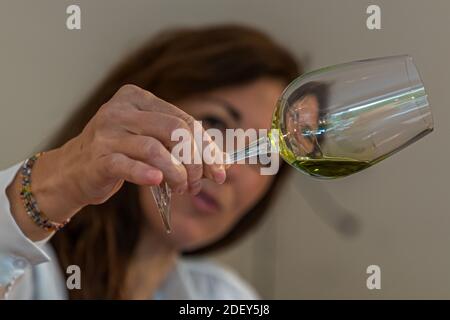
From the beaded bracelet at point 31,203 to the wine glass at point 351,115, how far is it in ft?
0.29

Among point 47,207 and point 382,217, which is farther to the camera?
point 382,217

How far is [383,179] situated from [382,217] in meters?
0.07

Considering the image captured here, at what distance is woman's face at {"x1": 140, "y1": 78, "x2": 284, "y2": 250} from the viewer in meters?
0.90

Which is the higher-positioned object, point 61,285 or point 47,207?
point 47,207

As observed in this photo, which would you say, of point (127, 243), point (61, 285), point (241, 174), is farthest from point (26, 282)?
point (241, 174)

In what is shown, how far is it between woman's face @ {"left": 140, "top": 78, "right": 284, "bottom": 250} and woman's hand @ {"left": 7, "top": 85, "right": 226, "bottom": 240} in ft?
1.47

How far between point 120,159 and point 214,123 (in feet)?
1.67

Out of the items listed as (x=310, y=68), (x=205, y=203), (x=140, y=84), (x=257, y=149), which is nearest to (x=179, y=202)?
(x=205, y=203)

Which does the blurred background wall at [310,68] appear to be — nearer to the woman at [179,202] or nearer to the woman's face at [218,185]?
the woman at [179,202]

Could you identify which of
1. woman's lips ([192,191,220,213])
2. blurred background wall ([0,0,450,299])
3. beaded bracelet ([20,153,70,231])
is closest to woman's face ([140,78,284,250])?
woman's lips ([192,191,220,213])

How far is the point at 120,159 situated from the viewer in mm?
396

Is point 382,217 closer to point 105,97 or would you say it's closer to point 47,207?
point 105,97

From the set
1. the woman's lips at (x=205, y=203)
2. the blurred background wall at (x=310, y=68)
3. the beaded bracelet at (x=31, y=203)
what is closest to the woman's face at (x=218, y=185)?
the woman's lips at (x=205, y=203)
